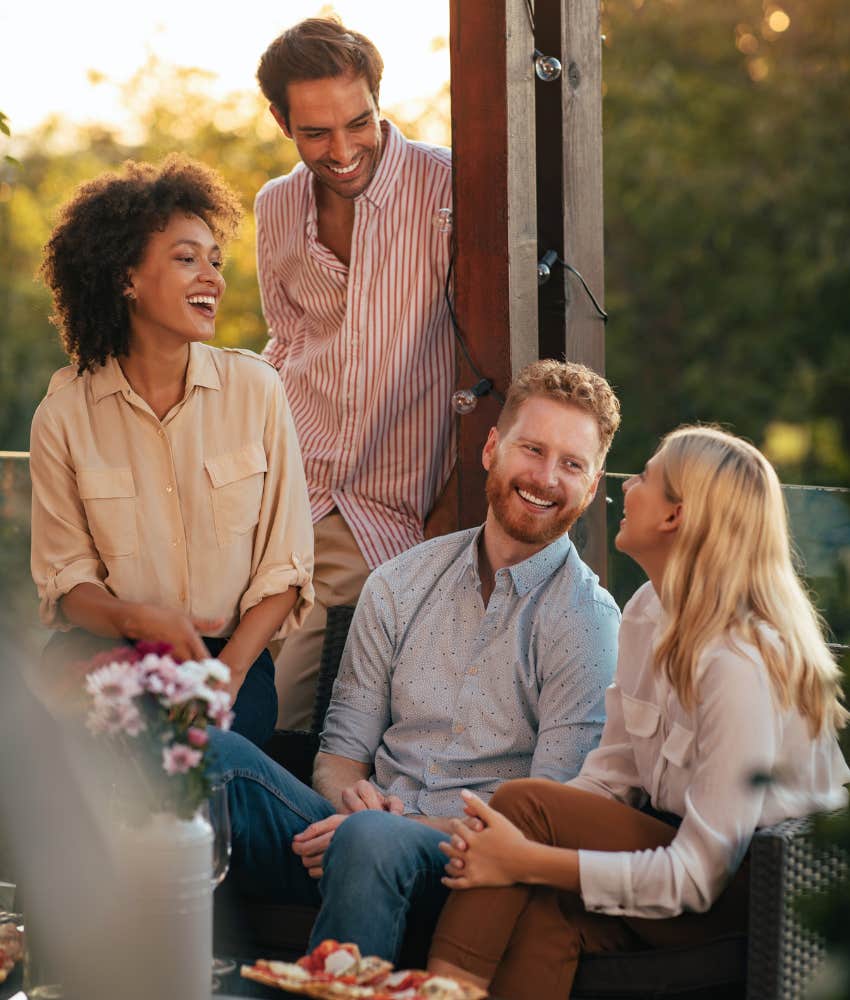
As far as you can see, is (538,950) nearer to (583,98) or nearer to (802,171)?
(583,98)

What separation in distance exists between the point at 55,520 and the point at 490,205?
1092 millimetres

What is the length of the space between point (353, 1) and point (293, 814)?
21.9 feet

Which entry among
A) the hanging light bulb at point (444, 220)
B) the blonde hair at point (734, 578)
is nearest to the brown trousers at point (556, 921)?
the blonde hair at point (734, 578)

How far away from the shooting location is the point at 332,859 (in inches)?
96.0

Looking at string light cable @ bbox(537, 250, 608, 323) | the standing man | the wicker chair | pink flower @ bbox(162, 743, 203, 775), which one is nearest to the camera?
pink flower @ bbox(162, 743, 203, 775)

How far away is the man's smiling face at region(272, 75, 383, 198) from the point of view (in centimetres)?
331

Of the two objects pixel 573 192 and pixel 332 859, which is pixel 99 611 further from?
pixel 573 192

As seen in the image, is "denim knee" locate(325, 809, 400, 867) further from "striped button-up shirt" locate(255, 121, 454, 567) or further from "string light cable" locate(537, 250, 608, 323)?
"string light cable" locate(537, 250, 608, 323)

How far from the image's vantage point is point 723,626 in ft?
7.70

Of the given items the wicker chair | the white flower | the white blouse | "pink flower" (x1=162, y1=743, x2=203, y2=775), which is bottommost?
the wicker chair

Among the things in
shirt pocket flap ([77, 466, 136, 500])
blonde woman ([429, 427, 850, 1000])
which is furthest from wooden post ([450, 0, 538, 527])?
blonde woman ([429, 427, 850, 1000])

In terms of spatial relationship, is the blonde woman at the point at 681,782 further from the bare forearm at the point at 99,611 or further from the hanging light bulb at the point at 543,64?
the hanging light bulb at the point at 543,64

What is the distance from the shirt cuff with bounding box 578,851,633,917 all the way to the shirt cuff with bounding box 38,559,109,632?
3.75 feet

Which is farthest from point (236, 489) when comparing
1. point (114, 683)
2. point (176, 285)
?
point (114, 683)
